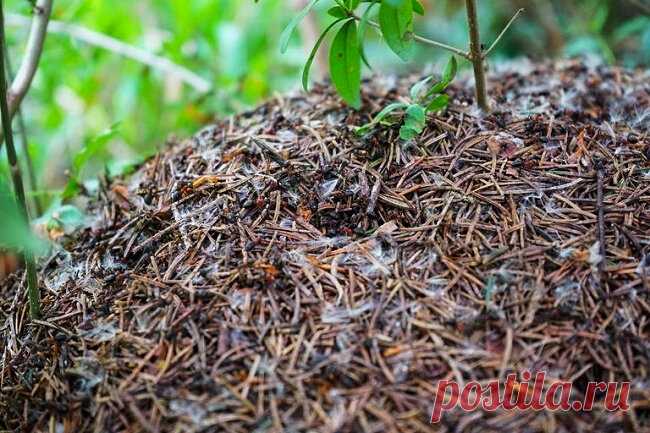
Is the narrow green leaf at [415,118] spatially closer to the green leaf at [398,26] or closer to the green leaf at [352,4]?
the green leaf at [398,26]

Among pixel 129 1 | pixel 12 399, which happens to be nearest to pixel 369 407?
pixel 12 399

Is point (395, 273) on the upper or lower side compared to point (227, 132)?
lower

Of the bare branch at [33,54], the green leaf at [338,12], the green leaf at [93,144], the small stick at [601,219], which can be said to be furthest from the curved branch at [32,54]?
the small stick at [601,219]

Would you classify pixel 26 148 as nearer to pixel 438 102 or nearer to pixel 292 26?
pixel 292 26

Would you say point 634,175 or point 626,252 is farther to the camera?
point 634,175

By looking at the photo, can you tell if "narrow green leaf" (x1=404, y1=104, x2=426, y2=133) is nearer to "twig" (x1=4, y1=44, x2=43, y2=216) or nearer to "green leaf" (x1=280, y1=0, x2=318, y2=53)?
"green leaf" (x1=280, y1=0, x2=318, y2=53)

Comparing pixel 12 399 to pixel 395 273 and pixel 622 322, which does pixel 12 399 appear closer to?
pixel 395 273

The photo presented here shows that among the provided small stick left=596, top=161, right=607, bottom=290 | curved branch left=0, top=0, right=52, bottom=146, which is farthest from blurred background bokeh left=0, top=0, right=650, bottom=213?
small stick left=596, top=161, right=607, bottom=290

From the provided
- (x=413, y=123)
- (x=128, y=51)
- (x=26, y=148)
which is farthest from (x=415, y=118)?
(x=128, y=51)
